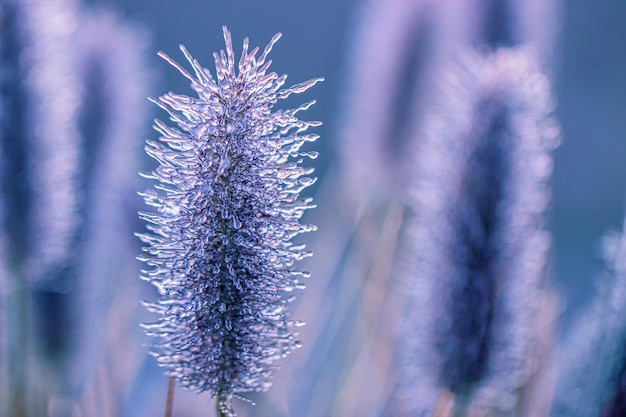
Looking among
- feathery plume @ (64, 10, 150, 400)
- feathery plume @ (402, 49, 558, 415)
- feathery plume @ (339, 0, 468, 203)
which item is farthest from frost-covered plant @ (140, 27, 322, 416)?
feathery plume @ (339, 0, 468, 203)

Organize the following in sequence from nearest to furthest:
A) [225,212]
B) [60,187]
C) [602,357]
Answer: [225,212]
[602,357]
[60,187]

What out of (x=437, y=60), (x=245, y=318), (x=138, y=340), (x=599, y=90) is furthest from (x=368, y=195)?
(x=599, y=90)

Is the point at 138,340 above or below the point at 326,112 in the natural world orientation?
below

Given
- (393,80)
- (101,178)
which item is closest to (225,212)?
(101,178)

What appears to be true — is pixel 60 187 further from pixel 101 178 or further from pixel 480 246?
pixel 480 246

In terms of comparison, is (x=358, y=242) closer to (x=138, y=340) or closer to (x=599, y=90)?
(x=138, y=340)

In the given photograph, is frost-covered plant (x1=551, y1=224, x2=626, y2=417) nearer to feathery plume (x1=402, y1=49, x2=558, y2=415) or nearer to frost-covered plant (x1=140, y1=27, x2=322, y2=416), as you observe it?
feathery plume (x1=402, y1=49, x2=558, y2=415)

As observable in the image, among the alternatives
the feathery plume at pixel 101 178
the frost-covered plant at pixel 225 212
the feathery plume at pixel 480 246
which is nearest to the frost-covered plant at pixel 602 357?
the feathery plume at pixel 480 246
